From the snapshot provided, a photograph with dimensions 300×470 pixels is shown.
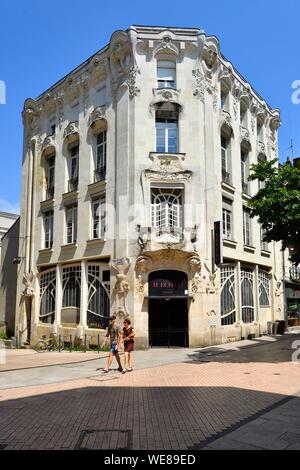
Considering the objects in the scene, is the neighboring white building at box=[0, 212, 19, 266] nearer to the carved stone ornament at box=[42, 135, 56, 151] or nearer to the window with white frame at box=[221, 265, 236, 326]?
the carved stone ornament at box=[42, 135, 56, 151]

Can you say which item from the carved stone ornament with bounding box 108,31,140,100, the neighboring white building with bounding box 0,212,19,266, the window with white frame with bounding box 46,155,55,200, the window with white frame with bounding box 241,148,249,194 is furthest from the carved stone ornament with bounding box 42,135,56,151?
the neighboring white building with bounding box 0,212,19,266

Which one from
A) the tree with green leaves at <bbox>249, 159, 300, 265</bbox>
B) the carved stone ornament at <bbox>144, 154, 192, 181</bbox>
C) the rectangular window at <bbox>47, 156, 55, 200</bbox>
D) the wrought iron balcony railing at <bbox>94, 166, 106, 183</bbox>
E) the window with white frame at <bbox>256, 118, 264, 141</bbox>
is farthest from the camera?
the window with white frame at <bbox>256, 118, 264, 141</bbox>

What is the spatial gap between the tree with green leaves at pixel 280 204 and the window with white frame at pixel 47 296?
47.0 ft

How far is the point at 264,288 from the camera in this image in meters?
28.2

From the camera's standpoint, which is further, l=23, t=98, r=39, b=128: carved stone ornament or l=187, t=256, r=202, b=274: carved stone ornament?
l=23, t=98, r=39, b=128: carved stone ornament

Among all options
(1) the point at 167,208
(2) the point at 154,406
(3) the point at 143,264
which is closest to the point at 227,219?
(1) the point at 167,208

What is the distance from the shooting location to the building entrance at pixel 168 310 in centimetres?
2006

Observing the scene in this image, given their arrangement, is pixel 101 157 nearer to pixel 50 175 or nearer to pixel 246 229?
pixel 50 175

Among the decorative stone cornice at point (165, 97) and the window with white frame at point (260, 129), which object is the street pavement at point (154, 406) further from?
the window with white frame at point (260, 129)

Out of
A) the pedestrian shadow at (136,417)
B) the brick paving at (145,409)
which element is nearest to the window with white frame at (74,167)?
the brick paving at (145,409)

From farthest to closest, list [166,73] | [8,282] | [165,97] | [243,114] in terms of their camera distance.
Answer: [8,282] < [243,114] < [166,73] < [165,97]

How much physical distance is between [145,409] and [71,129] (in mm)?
20646

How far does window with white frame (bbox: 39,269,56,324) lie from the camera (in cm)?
2544

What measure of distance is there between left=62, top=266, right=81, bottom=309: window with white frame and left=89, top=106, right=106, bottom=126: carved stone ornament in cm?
850
